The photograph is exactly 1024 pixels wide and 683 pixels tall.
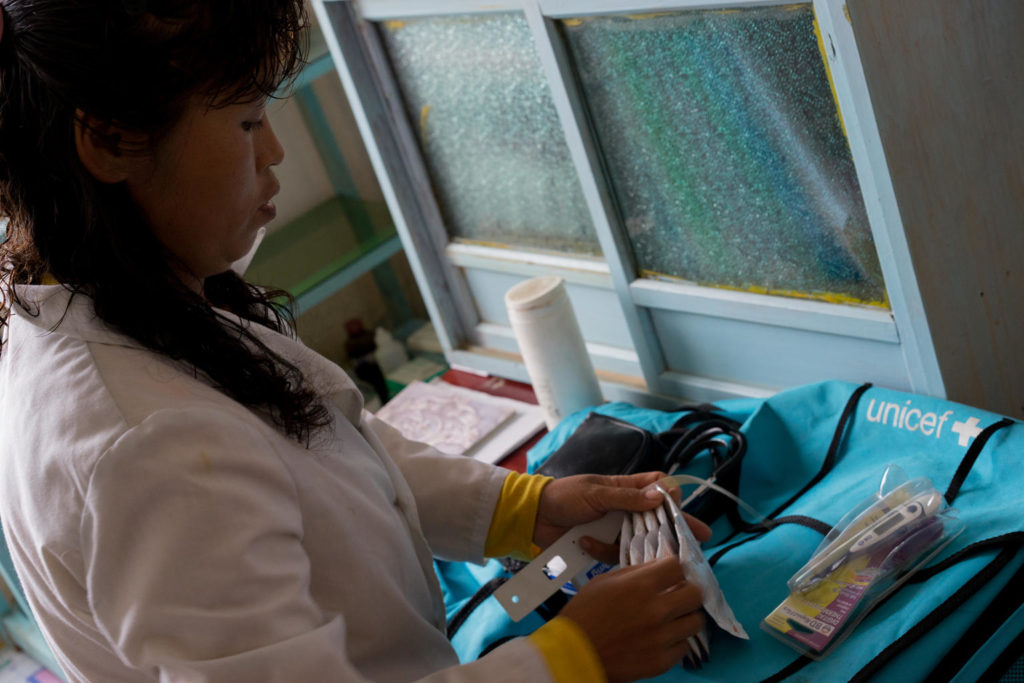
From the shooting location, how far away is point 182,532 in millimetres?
683

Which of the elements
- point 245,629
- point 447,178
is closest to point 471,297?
point 447,178

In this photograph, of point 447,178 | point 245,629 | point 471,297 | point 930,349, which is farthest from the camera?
point 471,297

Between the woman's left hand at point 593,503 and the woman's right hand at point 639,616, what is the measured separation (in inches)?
5.4

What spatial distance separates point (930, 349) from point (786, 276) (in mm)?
223

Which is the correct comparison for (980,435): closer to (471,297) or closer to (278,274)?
(471,297)

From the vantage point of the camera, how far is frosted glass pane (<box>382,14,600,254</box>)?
152cm

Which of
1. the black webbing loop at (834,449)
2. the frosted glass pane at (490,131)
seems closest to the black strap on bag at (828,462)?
the black webbing loop at (834,449)

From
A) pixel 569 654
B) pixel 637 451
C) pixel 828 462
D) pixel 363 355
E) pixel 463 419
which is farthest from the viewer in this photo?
pixel 363 355

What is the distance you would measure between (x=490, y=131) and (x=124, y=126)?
0.98m

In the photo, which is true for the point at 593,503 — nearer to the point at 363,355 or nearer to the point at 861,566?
the point at 861,566

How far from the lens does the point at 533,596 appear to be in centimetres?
103

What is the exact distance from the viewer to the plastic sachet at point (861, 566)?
93cm

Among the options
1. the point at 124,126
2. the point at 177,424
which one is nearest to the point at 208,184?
the point at 124,126

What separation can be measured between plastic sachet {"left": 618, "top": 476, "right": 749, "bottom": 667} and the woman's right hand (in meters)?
0.02
